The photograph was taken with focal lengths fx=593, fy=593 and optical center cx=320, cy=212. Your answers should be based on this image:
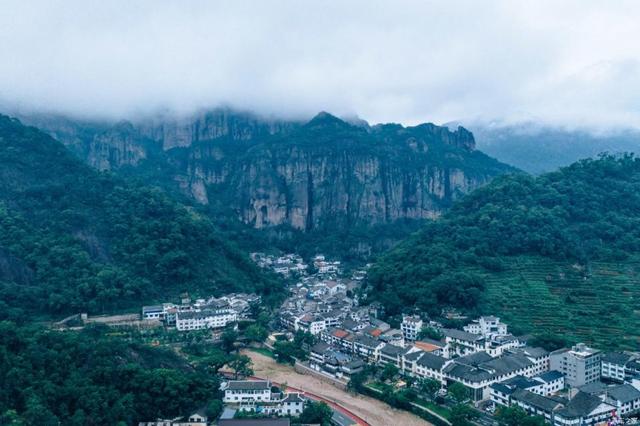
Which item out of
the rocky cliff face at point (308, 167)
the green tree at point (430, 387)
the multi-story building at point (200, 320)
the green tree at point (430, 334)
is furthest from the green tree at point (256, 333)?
the rocky cliff face at point (308, 167)

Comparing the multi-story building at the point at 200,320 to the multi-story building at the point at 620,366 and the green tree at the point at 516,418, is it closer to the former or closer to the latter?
the green tree at the point at 516,418

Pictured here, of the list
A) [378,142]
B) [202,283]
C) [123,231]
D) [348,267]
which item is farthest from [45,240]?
[378,142]

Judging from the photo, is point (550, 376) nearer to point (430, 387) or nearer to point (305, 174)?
point (430, 387)

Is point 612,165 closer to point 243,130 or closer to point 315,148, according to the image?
point 315,148

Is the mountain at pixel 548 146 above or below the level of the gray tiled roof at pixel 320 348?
above

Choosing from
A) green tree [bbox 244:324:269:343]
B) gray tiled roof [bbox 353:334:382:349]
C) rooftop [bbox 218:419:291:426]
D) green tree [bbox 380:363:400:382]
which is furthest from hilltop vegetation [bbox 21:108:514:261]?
rooftop [bbox 218:419:291:426]

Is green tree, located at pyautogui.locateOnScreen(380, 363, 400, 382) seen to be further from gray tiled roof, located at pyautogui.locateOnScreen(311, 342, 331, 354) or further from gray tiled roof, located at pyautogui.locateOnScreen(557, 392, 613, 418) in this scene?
gray tiled roof, located at pyautogui.locateOnScreen(557, 392, 613, 418)
